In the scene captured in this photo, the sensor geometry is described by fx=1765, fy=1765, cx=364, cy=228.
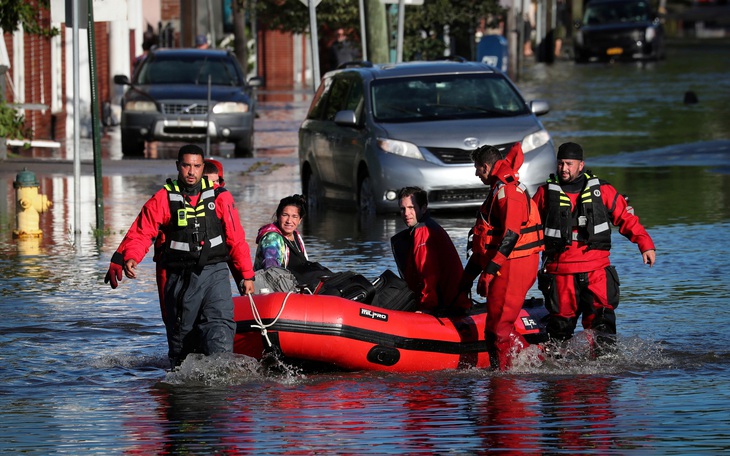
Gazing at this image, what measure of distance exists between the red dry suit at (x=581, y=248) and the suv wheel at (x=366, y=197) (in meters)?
7.98

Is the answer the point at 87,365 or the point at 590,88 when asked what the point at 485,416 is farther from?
the point at 590,88

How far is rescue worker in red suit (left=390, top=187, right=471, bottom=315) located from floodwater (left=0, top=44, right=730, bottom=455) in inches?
25.8

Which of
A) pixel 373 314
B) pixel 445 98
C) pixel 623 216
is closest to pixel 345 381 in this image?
pixel 373 314

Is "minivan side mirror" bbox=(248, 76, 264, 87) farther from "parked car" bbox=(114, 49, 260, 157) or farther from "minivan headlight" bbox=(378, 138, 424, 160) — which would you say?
"minivan headlight" bbox=(378, 138, 424, 160)

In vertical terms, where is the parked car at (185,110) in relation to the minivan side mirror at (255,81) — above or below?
below

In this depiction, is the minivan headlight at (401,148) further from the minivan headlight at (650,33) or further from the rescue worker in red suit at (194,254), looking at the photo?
the minivan headlight at (650,33)

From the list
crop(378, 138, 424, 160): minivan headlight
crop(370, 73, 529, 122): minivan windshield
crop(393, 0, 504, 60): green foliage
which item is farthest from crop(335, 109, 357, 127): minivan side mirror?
crop(393, 0, 504, 60): green foliage

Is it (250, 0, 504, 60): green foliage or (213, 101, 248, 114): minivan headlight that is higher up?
(250, 0, 504, 60): green foliage

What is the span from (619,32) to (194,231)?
47.7 m

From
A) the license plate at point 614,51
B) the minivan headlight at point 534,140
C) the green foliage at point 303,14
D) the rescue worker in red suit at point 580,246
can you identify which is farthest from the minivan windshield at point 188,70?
the license plate at point 614,51

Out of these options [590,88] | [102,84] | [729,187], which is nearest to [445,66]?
[729,187]

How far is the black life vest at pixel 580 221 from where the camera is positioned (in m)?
9.82

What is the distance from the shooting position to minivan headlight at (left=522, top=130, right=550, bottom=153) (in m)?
17.6

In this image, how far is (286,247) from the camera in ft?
34.0
